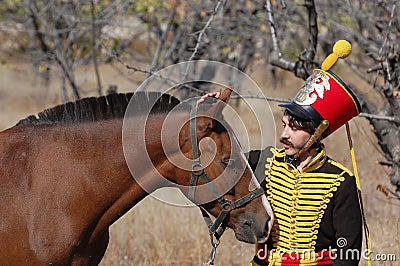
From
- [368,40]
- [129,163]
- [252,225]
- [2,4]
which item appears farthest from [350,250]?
[2,4]

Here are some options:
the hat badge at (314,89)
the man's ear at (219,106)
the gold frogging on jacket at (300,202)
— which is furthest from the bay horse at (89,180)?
the hat badge at (314,89)

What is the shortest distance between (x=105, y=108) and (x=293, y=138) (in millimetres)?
1077

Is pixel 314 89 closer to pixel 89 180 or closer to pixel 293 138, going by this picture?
pixel 293 138

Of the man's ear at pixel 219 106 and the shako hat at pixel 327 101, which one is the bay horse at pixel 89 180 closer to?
the man's ear at pixel 219 106

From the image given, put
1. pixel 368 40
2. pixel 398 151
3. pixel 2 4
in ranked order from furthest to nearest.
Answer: pixel 2 4, pixel 368 40, pixel 398 151

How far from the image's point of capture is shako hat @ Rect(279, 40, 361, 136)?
3139mm

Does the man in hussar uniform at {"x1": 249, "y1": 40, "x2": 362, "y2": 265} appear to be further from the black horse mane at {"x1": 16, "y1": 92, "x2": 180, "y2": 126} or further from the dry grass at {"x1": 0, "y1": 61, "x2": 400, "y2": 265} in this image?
the dry grass at {"x1": 0, "y1": 61, "x2": 400, "y2": 265}

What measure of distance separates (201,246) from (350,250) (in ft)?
9.25

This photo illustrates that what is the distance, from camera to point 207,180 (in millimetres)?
3367

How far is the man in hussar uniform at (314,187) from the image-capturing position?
3.16 meters

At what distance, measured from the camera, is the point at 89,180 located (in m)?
3.50

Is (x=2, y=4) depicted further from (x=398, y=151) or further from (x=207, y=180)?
(x=207, y=180)

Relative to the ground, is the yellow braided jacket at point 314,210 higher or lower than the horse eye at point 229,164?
lower

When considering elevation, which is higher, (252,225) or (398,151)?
(398,151)
